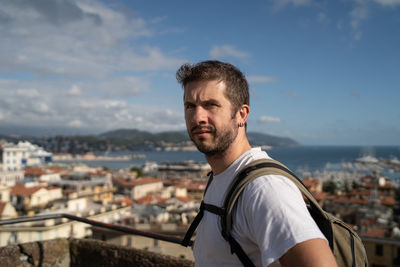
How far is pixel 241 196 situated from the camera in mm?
981

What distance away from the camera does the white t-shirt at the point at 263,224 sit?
860 millimetres

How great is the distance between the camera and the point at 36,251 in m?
2.83

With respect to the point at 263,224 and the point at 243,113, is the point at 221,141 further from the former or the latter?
the point at 263,224

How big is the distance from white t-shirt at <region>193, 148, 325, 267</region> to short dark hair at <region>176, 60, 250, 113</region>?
22cm

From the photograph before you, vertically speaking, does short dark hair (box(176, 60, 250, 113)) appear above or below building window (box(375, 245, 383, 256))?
above

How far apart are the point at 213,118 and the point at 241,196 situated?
31 cm

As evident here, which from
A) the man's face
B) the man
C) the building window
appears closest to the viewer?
the man

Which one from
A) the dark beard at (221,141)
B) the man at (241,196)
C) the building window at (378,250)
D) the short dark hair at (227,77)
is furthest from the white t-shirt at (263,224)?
the building window at (378,250)

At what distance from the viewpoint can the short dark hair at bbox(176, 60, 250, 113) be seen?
1.19m

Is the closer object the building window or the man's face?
the man's face

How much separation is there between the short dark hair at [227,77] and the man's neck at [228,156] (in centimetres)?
12

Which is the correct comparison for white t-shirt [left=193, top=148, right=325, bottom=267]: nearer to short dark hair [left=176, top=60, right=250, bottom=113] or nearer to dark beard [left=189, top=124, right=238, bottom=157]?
dark beard [left=189, top=124, right=238, bottom=157]

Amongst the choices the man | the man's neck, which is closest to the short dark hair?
the man

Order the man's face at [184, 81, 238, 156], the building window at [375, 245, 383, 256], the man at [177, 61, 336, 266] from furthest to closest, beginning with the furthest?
the building window at [375, 245, 383, 256] → the man's face at [184, 81, 238, 156] → the man at [177, 61, 336, 266]
